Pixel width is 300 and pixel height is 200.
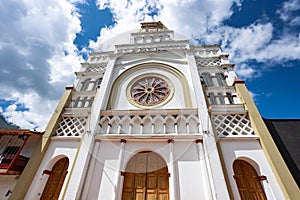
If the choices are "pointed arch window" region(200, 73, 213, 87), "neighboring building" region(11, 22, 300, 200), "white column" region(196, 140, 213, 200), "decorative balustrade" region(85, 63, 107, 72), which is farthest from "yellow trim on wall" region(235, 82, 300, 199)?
"decorative balustrade" region(85, 63, 107, 72)

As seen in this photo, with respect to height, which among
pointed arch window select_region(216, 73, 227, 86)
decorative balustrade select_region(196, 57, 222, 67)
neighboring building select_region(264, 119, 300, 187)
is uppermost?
decorative balustrade select_region(196, 57, 222, 67)

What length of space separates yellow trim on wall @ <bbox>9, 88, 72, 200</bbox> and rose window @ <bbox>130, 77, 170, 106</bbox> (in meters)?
4.13

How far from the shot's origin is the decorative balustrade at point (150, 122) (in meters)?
6.68

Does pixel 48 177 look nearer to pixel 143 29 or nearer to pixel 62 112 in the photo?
pixel 62 112

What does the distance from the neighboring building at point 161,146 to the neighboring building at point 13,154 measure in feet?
2.32

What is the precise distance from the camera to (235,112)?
689 cm

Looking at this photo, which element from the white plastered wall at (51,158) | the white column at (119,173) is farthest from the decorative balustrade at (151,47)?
the white plastered wall at (51,158)

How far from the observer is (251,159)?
18.4 ft

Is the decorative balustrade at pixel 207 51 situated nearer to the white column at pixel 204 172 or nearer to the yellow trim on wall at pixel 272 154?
the yellow trim on wall at pixel 272 154

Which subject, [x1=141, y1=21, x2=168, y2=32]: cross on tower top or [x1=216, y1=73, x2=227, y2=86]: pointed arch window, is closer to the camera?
[x1=216, y1=73, x2=227, y2=86]: pointed arch window

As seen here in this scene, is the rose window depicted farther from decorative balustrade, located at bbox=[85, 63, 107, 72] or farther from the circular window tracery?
decorative balustrade, located at bbox=[85, 63, 107, 72]

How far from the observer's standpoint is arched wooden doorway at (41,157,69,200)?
588 cm

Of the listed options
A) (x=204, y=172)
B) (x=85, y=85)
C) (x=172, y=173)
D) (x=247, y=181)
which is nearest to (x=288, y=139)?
(x=247, y=181)

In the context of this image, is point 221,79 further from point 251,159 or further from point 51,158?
point 51,158
